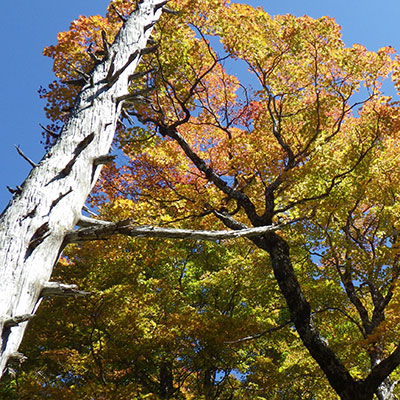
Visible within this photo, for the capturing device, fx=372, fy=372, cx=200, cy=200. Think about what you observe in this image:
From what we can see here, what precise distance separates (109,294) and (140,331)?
47.5 inches

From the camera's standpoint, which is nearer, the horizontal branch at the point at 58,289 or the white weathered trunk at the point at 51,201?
the white weathered trunk at the point at 51,201

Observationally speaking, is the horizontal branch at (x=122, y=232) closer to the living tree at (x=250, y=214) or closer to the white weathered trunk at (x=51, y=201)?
the white weathered trunk at (x=51, y=201)

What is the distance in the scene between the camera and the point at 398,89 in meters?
8.97

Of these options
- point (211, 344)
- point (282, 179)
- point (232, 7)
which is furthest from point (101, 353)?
point (232, 7)

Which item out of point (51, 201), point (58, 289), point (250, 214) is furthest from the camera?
point (250, 214)

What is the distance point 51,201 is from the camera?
240cm

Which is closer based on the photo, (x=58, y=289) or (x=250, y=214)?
(x=58, y=289)

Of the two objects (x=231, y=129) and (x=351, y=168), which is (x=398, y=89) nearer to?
(x=351, y=168)

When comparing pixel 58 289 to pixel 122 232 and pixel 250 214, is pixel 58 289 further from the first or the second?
pixel 250 214

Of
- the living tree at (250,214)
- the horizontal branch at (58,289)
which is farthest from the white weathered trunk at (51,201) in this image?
the living tree at (250,214)

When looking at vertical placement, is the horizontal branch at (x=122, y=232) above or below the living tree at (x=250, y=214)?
below

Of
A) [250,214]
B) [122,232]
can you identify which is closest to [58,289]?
[122,232]

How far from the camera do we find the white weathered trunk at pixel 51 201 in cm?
203

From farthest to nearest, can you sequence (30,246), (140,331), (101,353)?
1. (101,353)
2. (140,331)
3. (30,246)
